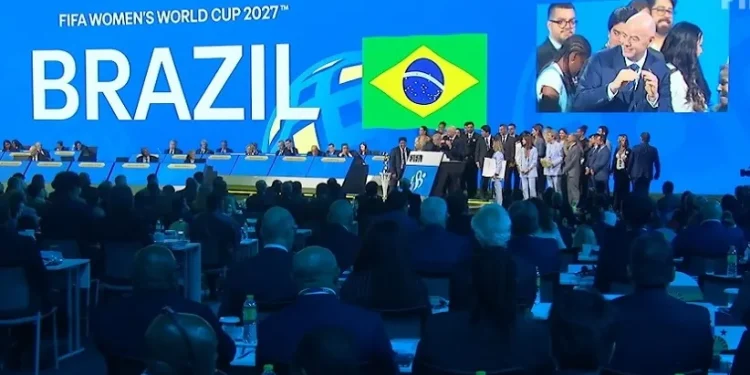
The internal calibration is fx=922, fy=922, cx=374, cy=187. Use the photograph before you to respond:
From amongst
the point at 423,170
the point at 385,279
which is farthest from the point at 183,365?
the point at 423,170

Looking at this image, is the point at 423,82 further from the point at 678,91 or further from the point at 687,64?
the point at 687,64

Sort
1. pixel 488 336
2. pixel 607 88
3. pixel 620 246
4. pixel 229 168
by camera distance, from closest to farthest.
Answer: pixel 488 336 < pixel 620 246 < pixel 607 88 < pixel 229 168

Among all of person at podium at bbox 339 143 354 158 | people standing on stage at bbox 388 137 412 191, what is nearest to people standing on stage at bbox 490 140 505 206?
people standing on stage at bbox 388 137 412 191

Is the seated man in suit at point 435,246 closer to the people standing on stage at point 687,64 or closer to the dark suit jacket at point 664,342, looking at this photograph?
the dark suit jacket at point 664,342

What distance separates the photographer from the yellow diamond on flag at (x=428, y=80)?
62.5 feet

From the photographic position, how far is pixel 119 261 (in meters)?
7.04

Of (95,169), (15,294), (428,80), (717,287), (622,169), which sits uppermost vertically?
(428,80)

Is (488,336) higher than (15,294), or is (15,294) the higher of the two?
(488,336)

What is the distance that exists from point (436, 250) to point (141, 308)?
281 centimetres

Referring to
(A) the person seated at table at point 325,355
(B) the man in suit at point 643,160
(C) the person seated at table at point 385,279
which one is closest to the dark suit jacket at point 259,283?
(C) the person seated at table at point 385,279

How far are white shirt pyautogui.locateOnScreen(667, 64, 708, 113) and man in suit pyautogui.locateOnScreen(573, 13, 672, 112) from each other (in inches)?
2.9

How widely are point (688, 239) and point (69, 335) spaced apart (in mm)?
4510

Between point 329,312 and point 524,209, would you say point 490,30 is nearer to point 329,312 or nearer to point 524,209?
point 524,209

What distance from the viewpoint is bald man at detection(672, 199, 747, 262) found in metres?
6.44
